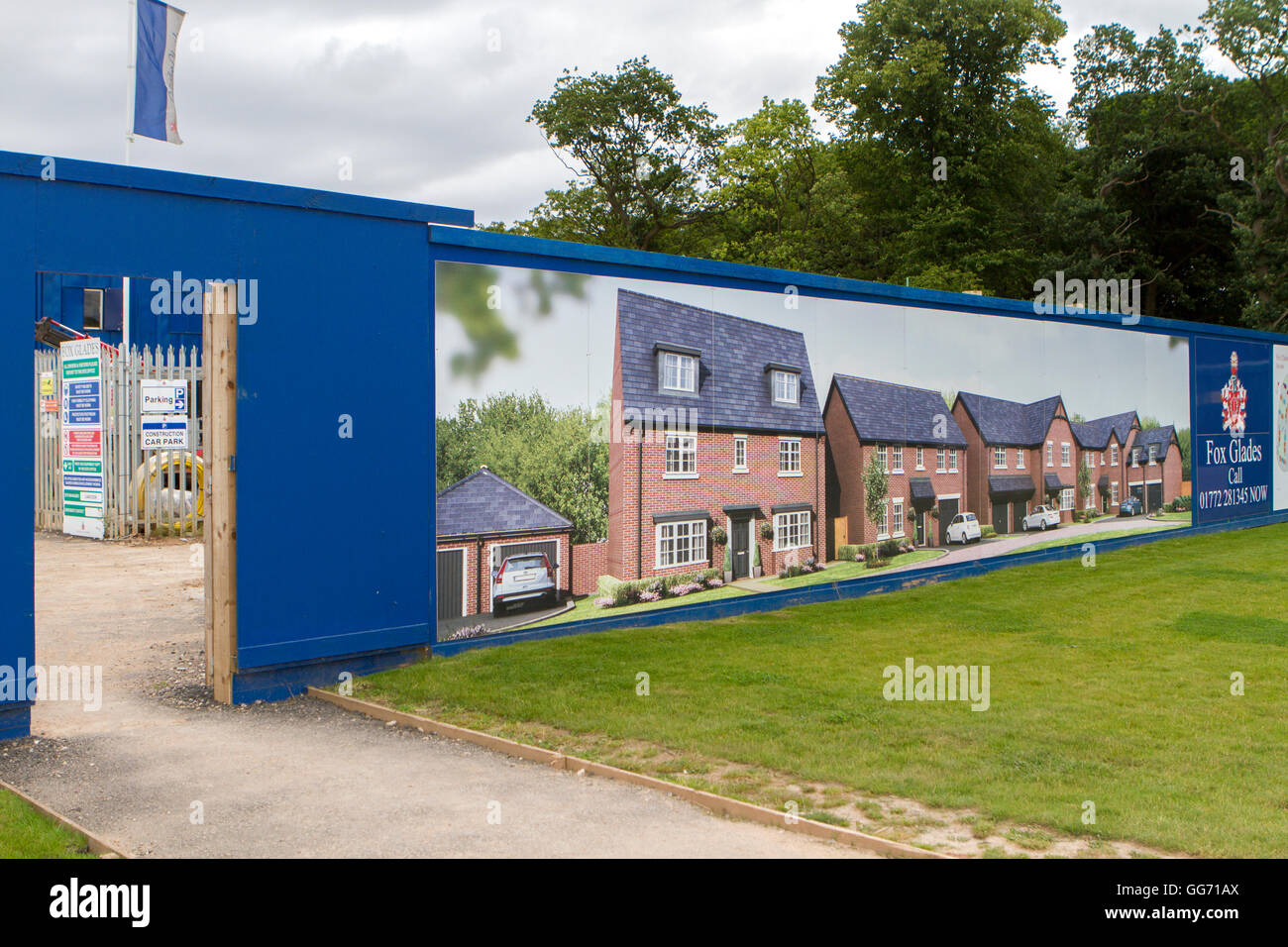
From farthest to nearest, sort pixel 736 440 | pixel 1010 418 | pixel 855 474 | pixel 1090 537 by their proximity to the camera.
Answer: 1. pixel 1090 537
2. pixel 1010 418
3. pixel 855 474
4. pixel 736 440

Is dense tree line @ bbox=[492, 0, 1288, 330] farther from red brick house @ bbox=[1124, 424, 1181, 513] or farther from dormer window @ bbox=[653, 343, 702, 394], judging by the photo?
dormer window @ bbox=[653, 343, 702, 394]

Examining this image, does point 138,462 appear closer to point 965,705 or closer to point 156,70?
point 156,70

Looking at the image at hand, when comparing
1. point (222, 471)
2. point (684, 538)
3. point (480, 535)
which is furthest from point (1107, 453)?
point (222, 471)

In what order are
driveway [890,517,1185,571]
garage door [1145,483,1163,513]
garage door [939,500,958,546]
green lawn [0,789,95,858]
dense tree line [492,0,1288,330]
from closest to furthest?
1. green lawn [0,789,95,858]
2. garage door [939,500,958,546]
3. driveway [890,517,1185,571]
4. garage door [1145,483,1163,513]
5. dense tree line [492,0,1288,330]

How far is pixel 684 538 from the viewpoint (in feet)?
40.5

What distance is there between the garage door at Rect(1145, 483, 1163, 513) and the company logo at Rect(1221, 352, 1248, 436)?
3.24 meters

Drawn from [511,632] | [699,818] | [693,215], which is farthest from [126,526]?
[693,215]

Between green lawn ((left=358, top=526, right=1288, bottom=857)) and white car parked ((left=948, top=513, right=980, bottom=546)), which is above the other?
white car parked ((left=948, top=513, right=980, bottom=546))

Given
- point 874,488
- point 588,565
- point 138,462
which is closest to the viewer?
point 588,565

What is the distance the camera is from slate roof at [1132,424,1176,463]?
2069 cm

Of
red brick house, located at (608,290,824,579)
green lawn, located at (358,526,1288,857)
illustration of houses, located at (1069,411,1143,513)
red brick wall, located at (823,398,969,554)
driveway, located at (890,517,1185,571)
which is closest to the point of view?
green lawn, located at (358,526,1288,857)

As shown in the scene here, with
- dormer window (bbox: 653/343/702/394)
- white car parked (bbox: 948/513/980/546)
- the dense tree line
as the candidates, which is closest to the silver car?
dormer window (bbox: 653/343/702/394)

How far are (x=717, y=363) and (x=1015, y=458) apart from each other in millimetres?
7100
